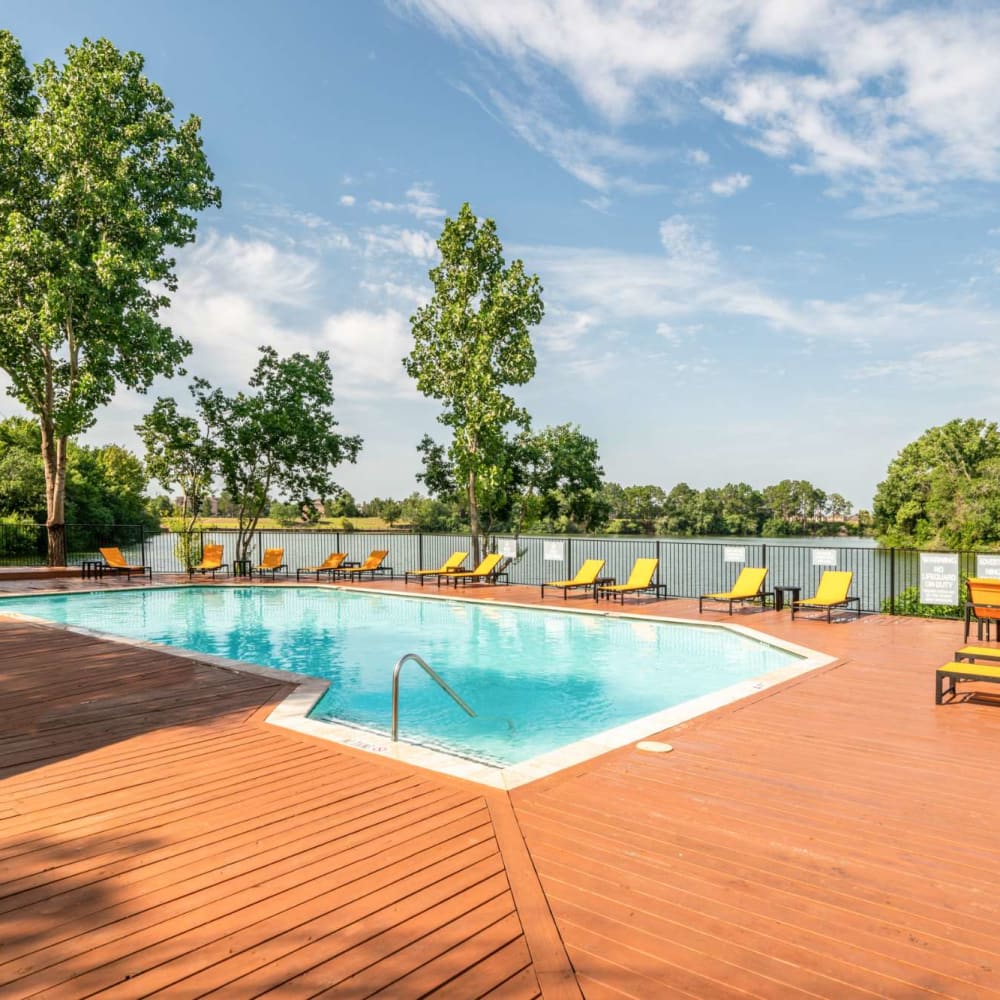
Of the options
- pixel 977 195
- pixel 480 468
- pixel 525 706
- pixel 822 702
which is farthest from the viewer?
pixel 480 468

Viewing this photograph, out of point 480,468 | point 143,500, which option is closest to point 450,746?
point 480,468

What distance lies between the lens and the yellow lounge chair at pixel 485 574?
17594 mm

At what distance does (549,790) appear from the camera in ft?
13.3

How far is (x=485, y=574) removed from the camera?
17.6m

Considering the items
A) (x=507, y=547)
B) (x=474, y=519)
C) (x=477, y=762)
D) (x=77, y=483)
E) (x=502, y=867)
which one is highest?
(x=77, y=483)

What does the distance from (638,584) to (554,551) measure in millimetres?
3141

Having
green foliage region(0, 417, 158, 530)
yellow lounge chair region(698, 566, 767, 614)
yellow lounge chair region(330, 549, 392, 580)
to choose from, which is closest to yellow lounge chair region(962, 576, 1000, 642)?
yellow lounge chair region(698, 566, 767, 614)

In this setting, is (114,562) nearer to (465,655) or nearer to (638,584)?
(465,655)

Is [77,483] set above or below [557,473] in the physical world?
below

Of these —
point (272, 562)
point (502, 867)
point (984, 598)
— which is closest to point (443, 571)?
point (272, 562)

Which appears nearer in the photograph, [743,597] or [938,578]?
[938,578]

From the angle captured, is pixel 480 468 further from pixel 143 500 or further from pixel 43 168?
pixel 143 500

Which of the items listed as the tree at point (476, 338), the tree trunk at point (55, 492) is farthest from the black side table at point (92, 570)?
the tree at point (476, 338)

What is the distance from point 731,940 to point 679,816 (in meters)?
1.17
